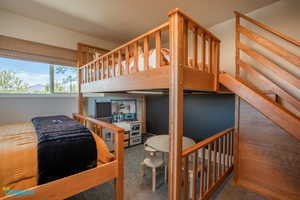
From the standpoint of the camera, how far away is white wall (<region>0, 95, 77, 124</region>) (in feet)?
7.55

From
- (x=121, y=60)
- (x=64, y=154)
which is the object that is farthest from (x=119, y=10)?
(x=64, y=154)

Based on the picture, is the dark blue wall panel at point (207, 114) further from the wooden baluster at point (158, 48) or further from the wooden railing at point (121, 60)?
the wooden baluster at point (158, 48)

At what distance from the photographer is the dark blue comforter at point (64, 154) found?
104cm

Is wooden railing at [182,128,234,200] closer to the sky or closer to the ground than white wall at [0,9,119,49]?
closer to the ground

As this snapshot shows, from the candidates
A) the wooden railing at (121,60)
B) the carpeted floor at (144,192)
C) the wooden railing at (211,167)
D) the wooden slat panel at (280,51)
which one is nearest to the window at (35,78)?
the wooden railing at (121,60)

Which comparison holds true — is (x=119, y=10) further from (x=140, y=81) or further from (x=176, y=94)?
(x=176, y=94)

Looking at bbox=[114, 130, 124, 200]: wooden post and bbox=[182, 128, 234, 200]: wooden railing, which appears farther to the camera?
bbox=[182, 128, 234, 200]: wooden railing

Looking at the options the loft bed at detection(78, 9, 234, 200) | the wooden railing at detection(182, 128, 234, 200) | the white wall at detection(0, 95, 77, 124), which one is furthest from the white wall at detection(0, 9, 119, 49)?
the wooden railing at detection(182, 128, 234, 200)

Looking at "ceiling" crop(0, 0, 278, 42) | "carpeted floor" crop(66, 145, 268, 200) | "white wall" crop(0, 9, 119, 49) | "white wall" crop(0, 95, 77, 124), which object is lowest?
"carpeted floor" crop(66, 145, 268, 200)

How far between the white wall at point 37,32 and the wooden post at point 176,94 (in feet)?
8.53

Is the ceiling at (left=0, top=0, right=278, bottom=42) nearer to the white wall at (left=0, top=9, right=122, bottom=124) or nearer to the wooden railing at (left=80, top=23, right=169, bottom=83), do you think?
the white wall at (left=0, top=9, right=122, bottom=124)

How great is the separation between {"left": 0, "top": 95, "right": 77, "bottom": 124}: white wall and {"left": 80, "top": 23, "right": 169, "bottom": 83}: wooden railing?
628mm

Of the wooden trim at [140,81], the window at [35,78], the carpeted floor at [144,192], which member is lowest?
the carpeted floor at [144,192]

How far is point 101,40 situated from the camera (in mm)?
3273
